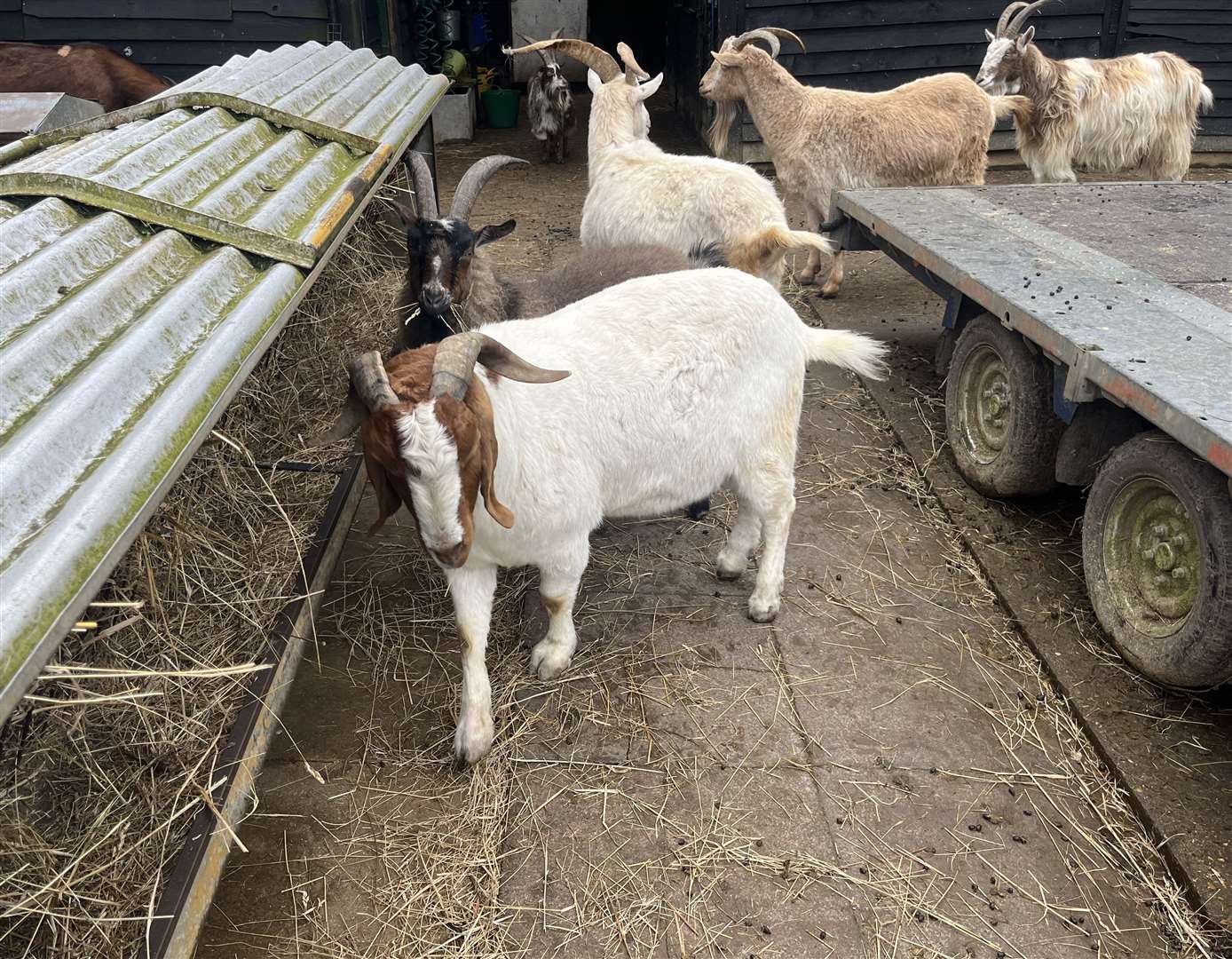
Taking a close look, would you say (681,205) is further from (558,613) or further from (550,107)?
(550,107)

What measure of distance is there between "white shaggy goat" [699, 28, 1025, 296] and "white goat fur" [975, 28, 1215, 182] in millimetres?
832

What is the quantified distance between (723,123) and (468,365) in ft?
20.4

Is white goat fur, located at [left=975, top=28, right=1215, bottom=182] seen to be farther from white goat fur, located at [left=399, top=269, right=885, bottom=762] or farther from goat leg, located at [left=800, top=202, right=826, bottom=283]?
white goat fur, located at [left=399, top=269, right=885, bottom=762]

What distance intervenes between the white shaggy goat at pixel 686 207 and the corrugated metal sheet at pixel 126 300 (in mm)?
1635

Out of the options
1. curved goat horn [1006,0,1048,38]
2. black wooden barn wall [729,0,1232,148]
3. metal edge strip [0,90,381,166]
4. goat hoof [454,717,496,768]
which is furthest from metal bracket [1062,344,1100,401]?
black wooden barn wall [729,0,1232,148]

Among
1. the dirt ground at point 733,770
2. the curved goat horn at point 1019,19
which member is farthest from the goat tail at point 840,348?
the curved goat horn at point 1019,19

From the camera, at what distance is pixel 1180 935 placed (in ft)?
7.63

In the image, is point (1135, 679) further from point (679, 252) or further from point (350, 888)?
point (679, 252)

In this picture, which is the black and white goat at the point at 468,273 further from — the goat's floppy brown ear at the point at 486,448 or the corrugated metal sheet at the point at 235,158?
the goat's floppy brown ear at the point at 486,448

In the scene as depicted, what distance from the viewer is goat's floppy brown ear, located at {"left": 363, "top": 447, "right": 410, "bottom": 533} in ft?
7.52

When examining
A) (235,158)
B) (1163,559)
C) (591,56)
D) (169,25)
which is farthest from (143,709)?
(169,25)

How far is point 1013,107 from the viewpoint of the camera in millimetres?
7172

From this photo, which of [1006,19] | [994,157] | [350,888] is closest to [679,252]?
[350,888]

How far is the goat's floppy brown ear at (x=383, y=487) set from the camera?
2293mm
